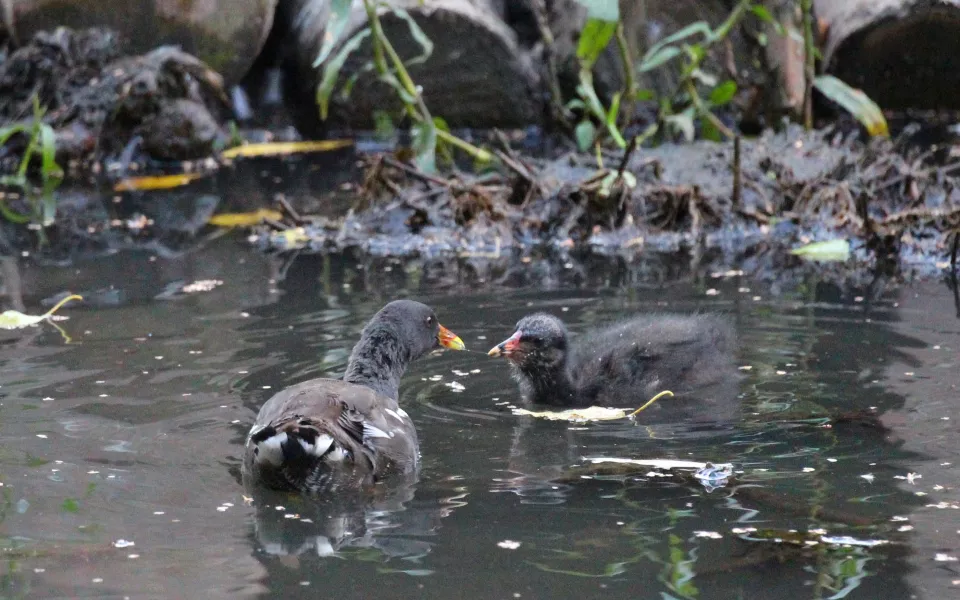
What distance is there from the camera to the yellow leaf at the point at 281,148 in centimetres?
1510

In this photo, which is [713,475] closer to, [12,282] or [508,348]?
[508,348]

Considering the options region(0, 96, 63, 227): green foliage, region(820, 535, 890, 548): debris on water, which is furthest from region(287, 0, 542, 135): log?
region(820, 535, 890, 548): debris on water

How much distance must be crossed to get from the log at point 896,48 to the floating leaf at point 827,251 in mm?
5960

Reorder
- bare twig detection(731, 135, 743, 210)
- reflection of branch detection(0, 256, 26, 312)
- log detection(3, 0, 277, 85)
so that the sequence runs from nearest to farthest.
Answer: reflection of branch detection(0, 256, 26, 312) → bare twig detection(731, 135, 743, 210) → log detection(3, 0, 277, 85)

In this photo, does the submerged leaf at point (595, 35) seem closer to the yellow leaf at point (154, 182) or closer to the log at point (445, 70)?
the log at point (445, 70)

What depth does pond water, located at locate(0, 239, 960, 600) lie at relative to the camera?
4.21 meters

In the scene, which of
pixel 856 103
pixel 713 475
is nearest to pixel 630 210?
pixel 856 103

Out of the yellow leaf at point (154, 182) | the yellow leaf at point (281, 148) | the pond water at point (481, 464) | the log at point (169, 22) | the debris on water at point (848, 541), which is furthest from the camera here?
the yellow leaf at point (281, 148)

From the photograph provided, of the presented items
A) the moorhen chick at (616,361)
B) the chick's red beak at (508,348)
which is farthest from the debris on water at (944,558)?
Result: the chick's red beak at (508,348)

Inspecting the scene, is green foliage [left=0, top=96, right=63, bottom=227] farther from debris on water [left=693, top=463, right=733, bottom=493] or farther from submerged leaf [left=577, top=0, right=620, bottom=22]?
debris on water [left=693, top=463, right=733, bottom=493]

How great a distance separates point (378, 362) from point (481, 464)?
2.81 feet

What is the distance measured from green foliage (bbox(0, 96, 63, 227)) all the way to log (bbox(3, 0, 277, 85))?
1491 millimetres

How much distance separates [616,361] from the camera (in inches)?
265

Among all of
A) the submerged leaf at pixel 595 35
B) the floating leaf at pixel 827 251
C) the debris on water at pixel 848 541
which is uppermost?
the submerged leaf at pixel 595 35
